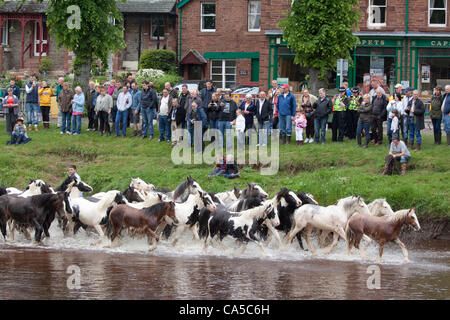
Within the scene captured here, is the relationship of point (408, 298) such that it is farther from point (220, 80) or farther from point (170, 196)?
point (220, 80)

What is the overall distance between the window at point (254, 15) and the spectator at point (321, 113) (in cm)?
1937

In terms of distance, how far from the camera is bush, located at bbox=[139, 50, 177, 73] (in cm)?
4516

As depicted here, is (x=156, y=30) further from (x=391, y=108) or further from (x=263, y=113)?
(x=391, y=108)

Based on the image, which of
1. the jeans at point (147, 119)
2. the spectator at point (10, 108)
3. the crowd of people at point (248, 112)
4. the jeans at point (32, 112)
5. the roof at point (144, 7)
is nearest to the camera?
the crowd of people at point (248, 112)

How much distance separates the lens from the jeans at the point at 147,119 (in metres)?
27.8

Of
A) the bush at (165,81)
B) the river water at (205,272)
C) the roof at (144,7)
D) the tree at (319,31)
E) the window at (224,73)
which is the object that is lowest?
the river water at (205,272)

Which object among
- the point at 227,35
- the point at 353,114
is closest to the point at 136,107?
the point at 353,114

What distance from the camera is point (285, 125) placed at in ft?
85.8

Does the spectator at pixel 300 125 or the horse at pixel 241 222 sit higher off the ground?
the spectator at pixel 300 125

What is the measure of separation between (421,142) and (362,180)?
4.10m

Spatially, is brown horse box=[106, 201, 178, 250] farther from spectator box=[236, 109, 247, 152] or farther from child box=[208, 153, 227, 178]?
spectator box=[236, 109, 247, 152]

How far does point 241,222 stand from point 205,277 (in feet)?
7.79

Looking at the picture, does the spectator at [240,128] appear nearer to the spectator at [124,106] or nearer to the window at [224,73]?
the spectator at [124,106]

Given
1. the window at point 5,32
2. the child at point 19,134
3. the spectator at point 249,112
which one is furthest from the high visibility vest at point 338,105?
the window at point 5,32
